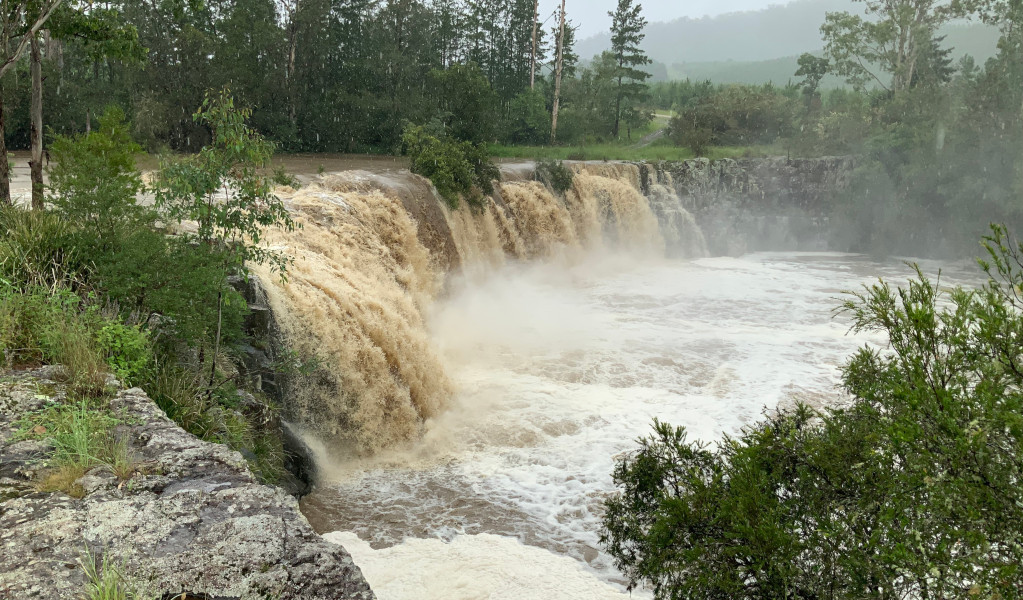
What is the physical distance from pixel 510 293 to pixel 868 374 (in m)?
12.1

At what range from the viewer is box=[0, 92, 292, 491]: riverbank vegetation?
4.86 m

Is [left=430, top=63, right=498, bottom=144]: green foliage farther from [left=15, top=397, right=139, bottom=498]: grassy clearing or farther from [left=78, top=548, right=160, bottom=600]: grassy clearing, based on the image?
[left=78, top=548, right=160, bottom=600]: grassy clearing

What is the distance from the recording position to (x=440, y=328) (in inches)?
519

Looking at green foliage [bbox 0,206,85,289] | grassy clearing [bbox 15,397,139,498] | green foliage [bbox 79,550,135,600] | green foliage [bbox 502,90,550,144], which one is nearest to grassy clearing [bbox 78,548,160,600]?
green foliage [bbox 79,550,135,600]

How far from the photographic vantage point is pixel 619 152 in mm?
29844

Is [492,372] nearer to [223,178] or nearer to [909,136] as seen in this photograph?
[223,178]

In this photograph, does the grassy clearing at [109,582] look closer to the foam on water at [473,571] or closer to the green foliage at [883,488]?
the green foliage at [883,488]

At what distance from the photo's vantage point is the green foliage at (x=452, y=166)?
15680 mm

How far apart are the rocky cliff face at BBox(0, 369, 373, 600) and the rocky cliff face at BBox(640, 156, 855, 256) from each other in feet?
78.3

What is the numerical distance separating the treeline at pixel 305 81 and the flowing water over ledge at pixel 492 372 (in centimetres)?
788

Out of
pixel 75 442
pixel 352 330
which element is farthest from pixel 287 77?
pixel 75 442

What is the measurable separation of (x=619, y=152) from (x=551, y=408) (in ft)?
71.6

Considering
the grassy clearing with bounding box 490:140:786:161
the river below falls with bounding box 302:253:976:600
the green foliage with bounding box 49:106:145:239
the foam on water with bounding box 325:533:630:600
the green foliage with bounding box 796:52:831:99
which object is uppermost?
the green foliage with bounding box 796:52:831:99

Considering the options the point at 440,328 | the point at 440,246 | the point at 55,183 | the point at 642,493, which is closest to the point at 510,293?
the point at 440,246
